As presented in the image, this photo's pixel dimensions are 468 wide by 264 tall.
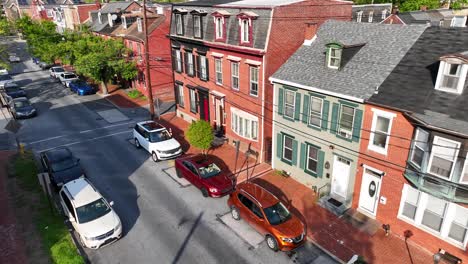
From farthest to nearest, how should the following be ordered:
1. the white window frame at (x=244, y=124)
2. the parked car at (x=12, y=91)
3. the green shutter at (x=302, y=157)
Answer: the parked car at (x=12, y=91) → the white window frame at (x=244, y=124) → the green shutter at (x=302, y=157)

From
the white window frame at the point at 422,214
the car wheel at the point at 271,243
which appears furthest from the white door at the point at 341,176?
the car wheel at the point at 271,243

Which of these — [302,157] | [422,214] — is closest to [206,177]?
[302,157]

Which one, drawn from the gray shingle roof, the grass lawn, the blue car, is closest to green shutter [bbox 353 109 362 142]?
the gray shingle roof

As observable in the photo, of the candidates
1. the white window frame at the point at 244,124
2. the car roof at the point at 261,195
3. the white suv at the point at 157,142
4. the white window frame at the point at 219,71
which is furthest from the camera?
the white window frame at the point at 219,71

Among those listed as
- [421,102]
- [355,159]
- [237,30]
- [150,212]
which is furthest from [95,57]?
[421,102]

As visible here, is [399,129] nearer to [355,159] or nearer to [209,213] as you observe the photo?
[355,159]

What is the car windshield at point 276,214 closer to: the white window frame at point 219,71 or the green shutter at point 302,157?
the green shutter at point 302,157
